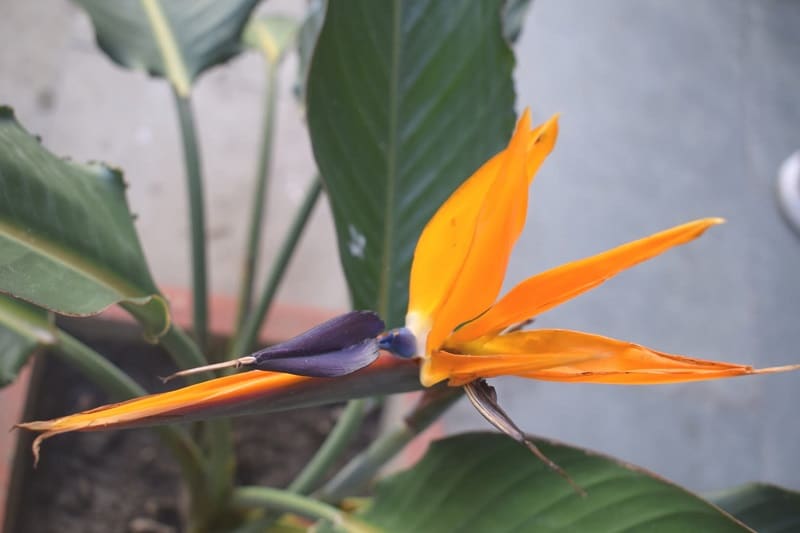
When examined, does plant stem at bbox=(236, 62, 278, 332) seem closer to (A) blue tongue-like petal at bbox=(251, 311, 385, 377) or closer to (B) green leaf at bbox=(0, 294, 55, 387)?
(B) green leaf at bbox=(0, 294, 55, 387)

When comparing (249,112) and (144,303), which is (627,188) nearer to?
(249,112)

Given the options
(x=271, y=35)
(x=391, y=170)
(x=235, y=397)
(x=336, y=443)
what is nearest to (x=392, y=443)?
(x=336, y=443)

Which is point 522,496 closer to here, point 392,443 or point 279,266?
point 392,443

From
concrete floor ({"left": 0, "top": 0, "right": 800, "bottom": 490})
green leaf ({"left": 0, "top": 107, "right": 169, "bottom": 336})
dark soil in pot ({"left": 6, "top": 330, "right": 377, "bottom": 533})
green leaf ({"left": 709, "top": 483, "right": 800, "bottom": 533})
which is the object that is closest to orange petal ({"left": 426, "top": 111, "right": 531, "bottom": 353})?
green leaf ({"left": 0, "top": 107, "right": 169, "bottom": 336})

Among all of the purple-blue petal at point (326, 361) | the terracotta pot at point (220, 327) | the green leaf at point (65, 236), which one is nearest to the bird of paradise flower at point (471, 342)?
the purple-blue petal at point (326, 361)

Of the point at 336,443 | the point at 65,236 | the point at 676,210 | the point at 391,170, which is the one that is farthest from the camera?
the point at 676,210

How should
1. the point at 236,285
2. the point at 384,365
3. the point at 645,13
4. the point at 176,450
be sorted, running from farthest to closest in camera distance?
the point at 645,13, the point at 236,285, the point at 176,450, the point at 384,365

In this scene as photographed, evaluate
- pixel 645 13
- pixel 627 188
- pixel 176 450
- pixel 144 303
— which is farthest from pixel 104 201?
pixel 645 13
